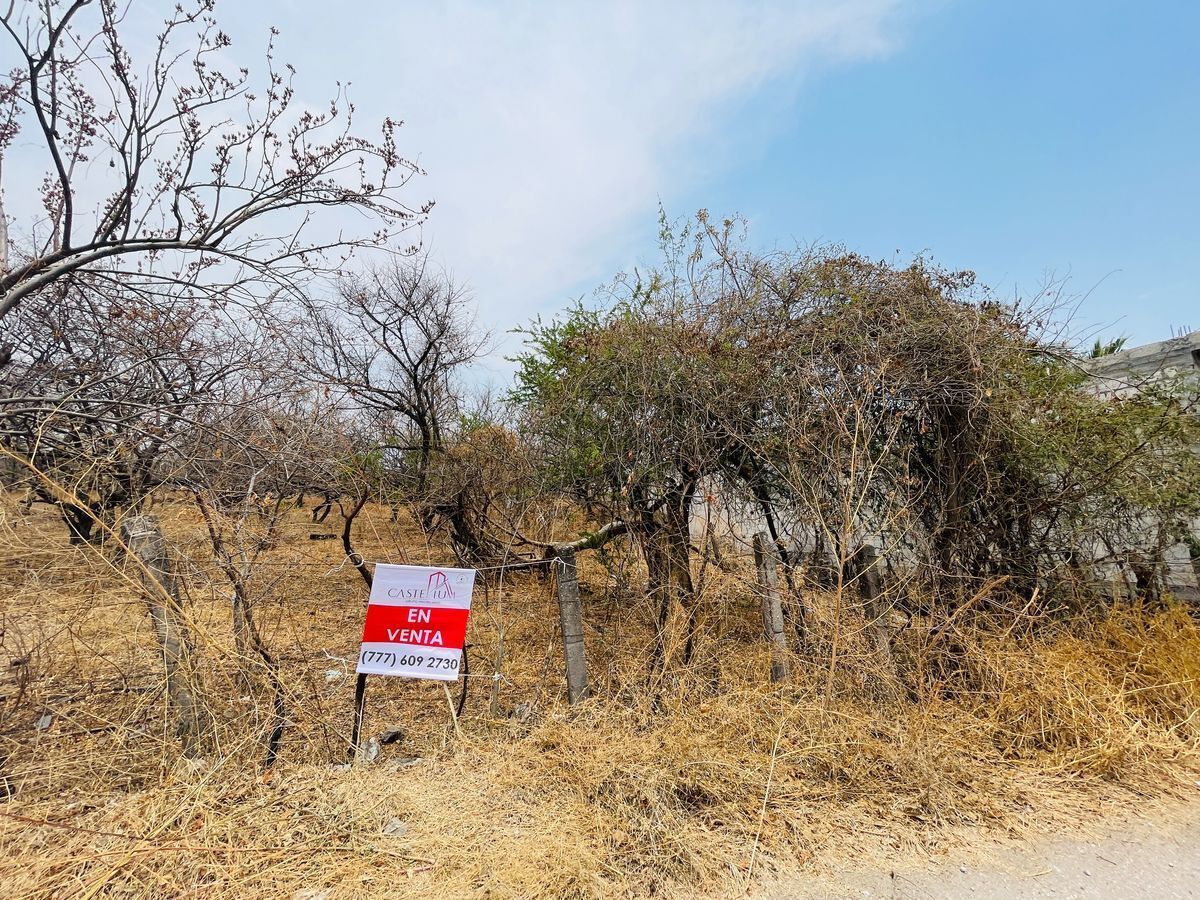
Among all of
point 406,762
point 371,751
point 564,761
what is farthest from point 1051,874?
point 371,751

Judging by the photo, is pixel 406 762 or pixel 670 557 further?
pixel 670 557

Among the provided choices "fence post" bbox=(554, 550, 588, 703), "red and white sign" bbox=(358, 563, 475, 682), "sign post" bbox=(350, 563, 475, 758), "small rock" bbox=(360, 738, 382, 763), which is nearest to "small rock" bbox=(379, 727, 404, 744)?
"small rock" bbox=(360, 738, 382, 763)

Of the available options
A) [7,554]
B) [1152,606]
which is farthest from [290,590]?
[1152,606]

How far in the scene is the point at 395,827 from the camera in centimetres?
270

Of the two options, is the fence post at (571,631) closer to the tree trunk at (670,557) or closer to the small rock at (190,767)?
the tree trunk at (670,557)

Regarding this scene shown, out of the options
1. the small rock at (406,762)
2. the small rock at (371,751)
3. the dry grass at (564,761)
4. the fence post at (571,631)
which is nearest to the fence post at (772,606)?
the dry grass at (564,761)

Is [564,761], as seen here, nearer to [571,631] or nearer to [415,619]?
[571,631]

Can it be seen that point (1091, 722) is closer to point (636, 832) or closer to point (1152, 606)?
point (1152, 606)

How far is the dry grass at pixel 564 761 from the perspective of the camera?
2451 millimetres

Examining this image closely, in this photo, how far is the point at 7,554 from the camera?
332 centimetres

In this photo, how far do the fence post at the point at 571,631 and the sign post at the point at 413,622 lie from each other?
2.25ft

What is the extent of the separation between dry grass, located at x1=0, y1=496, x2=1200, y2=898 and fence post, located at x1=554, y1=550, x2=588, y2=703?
0.17m

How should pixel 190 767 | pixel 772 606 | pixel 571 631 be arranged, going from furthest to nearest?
pixel 772 606 < pixel 571 631 < pixel 190 767

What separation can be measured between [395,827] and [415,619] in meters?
1.08
